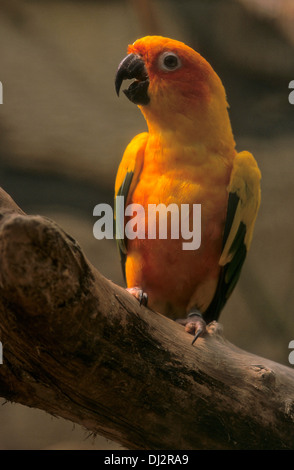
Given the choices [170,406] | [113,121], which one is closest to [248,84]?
[113,121]

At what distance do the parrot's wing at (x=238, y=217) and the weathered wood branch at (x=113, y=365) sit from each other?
0.44m

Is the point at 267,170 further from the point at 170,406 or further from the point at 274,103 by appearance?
the point at 170,406

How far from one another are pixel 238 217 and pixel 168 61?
2.39ft

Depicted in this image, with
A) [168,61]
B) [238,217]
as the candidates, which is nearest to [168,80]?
[168,61]

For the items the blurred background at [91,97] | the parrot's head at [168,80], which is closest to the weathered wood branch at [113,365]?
the parrot's head at [168,80]

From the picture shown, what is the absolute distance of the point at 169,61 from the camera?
2.06 meters

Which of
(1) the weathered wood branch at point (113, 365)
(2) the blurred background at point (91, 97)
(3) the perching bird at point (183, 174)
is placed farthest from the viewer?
(2) the blurred background at point (91, 97)

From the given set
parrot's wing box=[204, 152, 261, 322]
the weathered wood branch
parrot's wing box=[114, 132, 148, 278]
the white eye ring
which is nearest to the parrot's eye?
the white eye ring

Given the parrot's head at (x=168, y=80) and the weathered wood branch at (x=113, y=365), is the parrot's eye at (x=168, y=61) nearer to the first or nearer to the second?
the parrot's head at (x=168, y=80)

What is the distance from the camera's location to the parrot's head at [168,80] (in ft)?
6.75

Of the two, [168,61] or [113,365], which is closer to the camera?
[113,365]

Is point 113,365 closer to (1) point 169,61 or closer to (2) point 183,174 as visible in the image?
(2) point 183,174

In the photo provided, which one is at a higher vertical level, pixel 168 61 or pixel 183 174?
pixel 168 61

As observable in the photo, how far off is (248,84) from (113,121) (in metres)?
1.00
